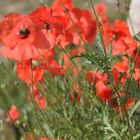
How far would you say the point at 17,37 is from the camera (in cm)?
258

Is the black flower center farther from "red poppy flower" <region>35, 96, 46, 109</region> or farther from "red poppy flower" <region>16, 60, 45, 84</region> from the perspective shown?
"red poppy flower" <region>35, 96, 46, 109</region>

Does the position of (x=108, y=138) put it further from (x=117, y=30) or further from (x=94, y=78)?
(x=117, y=30)

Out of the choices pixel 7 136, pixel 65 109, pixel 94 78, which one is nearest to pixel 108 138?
pixel 94 78

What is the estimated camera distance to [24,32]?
258 centimetres

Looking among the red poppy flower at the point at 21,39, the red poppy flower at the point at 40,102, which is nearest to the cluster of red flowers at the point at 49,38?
the red poppy flower at the point at 21,39

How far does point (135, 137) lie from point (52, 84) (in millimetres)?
765

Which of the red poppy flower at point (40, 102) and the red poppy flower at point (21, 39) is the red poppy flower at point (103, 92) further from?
the red poppy flower at point (40, 102)

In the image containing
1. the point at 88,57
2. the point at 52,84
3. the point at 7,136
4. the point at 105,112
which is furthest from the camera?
the point at 7,136

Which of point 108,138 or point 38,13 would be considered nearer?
point 108,138

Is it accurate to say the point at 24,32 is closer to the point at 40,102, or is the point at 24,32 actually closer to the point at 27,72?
the point at 27,72

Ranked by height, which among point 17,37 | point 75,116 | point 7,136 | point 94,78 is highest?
point 17,37

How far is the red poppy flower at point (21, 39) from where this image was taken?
252cm

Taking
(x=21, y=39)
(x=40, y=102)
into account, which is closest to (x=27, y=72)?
(x=21, y=39)

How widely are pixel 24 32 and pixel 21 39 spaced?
37mm
